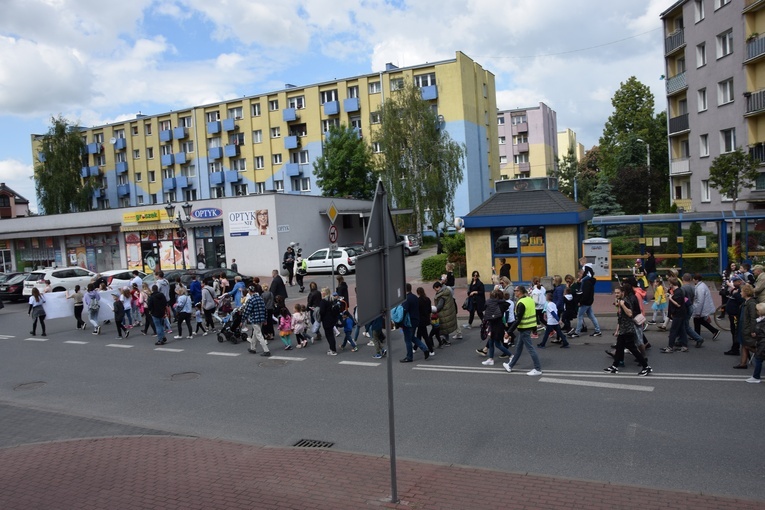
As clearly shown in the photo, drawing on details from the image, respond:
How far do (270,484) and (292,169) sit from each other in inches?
1928

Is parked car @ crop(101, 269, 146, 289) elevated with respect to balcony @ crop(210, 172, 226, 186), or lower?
lower

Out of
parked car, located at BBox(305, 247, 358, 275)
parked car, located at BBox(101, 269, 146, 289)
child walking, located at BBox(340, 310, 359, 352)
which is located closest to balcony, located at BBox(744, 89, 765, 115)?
parked car, located at BBox(305, 247, 358, 275)

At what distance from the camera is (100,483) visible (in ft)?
22.9

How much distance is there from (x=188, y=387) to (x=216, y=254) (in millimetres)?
25594

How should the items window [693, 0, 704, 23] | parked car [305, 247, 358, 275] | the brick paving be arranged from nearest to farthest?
the brick paving → parked car [305, 247, 358, 275] → window [693, 0, 704, 23]

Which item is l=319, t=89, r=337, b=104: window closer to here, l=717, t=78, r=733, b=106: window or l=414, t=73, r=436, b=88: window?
l=414, t=73, r=436, b=88: window

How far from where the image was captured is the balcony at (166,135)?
59.8 metres

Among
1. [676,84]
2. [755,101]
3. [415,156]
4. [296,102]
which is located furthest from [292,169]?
[755,101]

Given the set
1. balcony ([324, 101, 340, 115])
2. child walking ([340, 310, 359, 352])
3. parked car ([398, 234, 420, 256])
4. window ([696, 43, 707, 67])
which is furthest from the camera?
balcony ([324, 101, 340, 115])

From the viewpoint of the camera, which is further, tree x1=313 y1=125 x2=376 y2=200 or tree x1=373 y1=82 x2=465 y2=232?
tree x1=313 y1=125 x2=376 y2=200

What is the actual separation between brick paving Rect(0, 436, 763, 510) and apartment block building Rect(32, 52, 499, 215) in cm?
4003

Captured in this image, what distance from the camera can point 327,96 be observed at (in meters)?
53.2

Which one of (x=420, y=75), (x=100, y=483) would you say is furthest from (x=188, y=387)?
(x=420, y=75)

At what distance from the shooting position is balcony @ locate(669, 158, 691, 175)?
1658 inches
